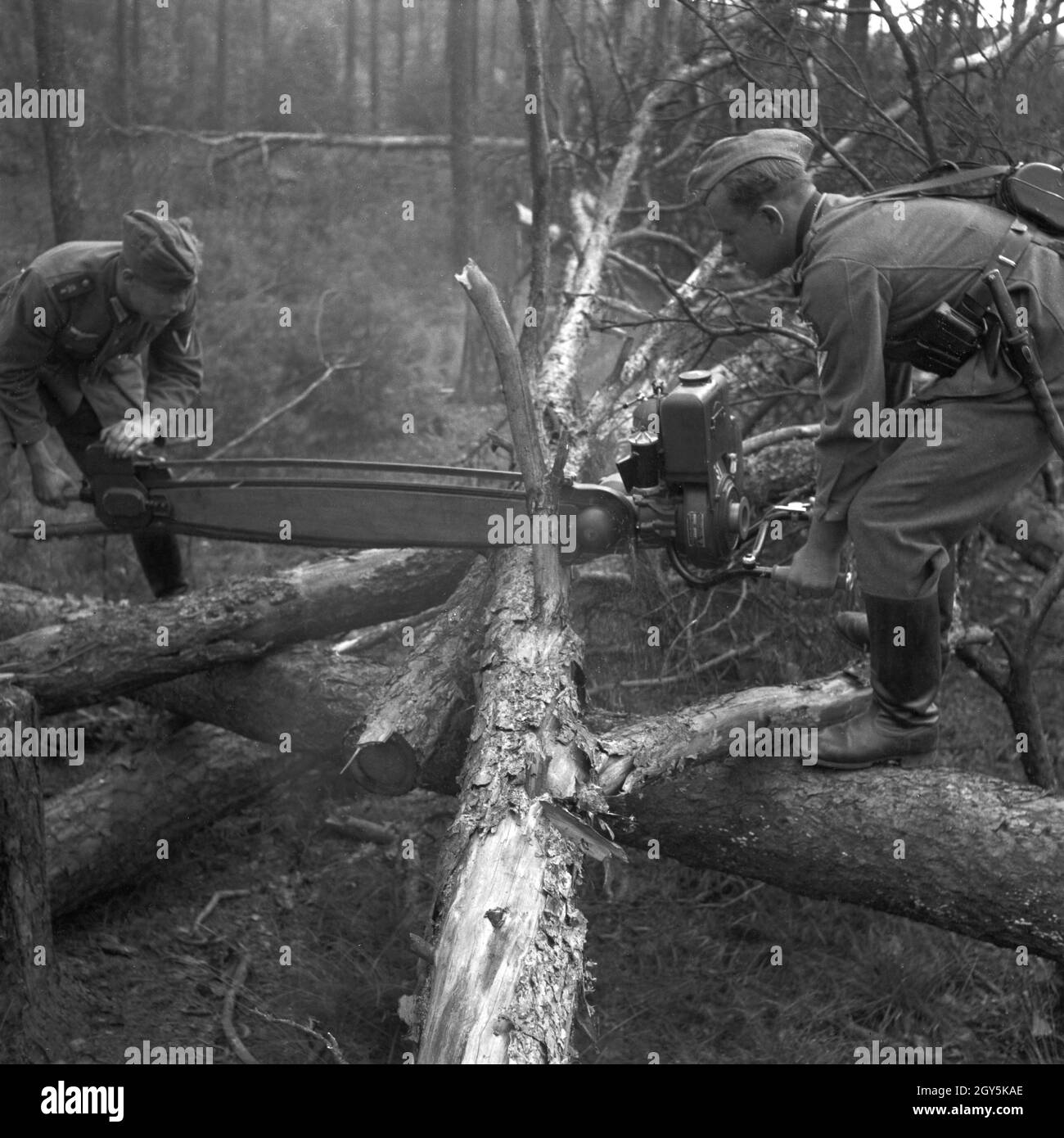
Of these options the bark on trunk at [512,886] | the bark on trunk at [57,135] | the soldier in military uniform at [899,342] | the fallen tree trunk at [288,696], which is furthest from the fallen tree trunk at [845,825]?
the bark on trunk at [57,135]

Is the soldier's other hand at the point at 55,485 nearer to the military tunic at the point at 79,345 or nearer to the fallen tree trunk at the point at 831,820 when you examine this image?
the military tunic at the point at 79,345

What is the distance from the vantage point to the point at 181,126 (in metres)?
9.66

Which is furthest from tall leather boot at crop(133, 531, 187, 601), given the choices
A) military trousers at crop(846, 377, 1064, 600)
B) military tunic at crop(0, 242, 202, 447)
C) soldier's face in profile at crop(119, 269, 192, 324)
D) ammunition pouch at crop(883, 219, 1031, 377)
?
ammunition pouch at crop(883, 219, 1031, 377)

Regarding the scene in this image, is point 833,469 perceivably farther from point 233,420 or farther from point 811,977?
point 233,420

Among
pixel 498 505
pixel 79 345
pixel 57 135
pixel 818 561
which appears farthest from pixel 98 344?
pixel 57 135

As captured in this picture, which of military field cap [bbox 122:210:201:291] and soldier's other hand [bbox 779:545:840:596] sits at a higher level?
military field cap [bbox 122:210:201:291]

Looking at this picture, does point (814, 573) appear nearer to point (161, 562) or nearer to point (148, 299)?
point (148, 299)

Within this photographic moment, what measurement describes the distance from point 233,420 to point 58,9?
2.72m

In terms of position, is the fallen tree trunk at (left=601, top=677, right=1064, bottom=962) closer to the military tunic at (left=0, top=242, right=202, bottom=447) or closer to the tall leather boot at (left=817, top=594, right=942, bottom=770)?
the tall leather boot at (left=817, top=594, right=942, bottom=770)

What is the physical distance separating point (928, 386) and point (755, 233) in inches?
23.5

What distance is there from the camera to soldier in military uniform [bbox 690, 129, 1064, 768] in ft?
8.85

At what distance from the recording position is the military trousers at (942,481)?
2.75m

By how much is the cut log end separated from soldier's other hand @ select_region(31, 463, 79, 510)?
1763 mm

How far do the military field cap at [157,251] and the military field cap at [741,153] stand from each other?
2013mm
